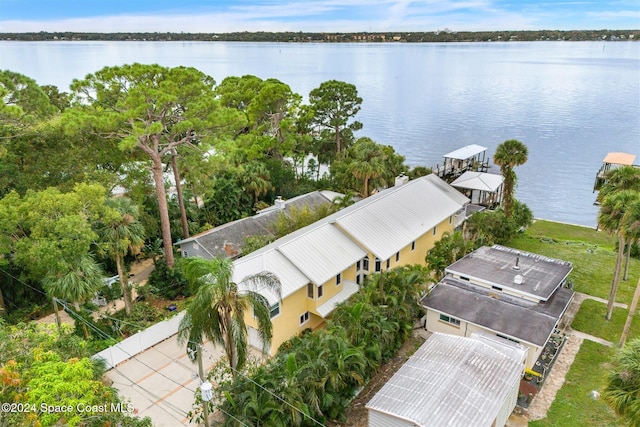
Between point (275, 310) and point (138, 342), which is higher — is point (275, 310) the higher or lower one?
the higher one

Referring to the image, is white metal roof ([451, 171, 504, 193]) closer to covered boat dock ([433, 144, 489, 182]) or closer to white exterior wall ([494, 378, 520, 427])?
covered boat dock ([433, 144, 489, 182])

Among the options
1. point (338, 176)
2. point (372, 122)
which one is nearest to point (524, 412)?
point (338, 176)

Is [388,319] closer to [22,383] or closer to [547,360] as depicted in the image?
[547,360]

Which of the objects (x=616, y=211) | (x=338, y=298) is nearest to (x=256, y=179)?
(x=338, y=298)

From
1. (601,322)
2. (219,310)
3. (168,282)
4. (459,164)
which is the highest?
(219,310)

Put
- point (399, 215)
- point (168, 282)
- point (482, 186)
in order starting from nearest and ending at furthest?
1. point (168, 282)
2. point (399, 215)
3. point (482, 186)

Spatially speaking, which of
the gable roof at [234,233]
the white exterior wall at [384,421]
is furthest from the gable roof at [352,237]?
the white exterior wall at [384,421]

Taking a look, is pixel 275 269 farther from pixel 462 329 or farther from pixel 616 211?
pixel 616 211
